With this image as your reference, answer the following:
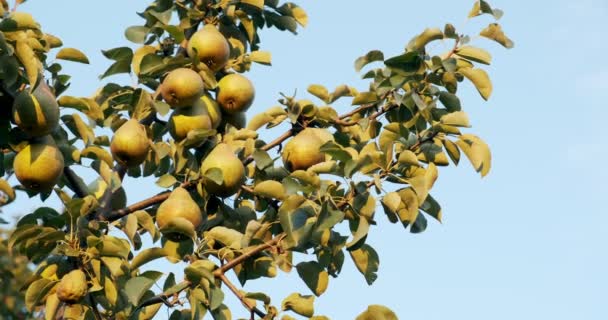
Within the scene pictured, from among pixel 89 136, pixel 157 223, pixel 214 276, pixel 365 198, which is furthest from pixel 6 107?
pixel 365 198

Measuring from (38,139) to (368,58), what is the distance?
4.24ft

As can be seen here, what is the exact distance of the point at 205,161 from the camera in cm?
385

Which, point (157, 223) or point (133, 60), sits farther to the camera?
point (133, 60)

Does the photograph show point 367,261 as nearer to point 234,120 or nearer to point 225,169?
point 225,169

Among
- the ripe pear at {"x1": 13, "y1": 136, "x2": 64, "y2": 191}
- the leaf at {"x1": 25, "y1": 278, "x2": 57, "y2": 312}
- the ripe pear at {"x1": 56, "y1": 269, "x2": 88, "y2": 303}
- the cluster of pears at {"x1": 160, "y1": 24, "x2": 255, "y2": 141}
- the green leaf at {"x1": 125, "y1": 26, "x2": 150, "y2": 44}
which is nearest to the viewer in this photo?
the ripe pear at {"x1": 56, "y1": 269, "x2": 88, "y2": 303}

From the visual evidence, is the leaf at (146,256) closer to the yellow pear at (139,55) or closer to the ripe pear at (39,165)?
the ripe pear at (39,165)

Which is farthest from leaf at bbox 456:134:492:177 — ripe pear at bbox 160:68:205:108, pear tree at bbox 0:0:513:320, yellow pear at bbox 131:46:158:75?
yellow pear at bbox 131:46:158:75

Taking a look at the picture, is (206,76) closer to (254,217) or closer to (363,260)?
(254,217)

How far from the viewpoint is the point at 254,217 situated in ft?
13.8

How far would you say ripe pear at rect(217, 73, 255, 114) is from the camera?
4121 mm

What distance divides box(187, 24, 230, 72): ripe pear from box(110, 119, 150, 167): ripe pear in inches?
16.0

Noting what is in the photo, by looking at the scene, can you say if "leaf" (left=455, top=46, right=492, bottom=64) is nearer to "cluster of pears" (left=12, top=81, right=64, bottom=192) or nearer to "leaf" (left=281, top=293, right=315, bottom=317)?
"leaf" (left=281, top=293, right=315, bottom=317)

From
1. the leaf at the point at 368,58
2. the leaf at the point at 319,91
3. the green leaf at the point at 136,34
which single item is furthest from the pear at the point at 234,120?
the leaf at the point at 368,58

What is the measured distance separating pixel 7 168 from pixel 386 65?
163 cm
